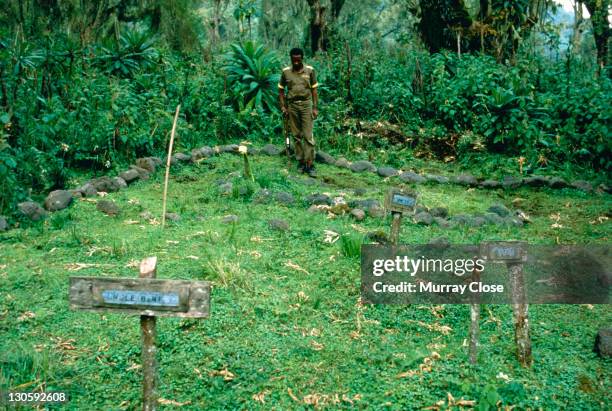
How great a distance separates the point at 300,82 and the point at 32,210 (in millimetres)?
4026

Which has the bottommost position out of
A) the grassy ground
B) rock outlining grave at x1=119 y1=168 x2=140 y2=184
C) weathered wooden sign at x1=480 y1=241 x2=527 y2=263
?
the grassy ground

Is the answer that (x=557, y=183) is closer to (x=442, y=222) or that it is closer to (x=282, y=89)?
(x=442, y=222)

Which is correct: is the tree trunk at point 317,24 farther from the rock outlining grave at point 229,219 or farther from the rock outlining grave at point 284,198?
the rock outlining grave at point 229,219

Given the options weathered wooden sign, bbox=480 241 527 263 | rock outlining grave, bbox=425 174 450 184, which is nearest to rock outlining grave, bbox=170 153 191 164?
rock outlining grave, bbox=425 174 450 184

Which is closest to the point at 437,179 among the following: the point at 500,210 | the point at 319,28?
the point at 500,210

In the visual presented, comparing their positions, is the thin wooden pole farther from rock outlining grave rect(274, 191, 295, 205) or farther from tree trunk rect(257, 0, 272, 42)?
tree trunk rect(257, 0, 272, 42)

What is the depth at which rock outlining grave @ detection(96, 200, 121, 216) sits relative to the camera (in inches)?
269

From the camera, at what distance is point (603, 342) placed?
163 inches

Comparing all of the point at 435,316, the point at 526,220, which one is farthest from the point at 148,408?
the point at 526,220

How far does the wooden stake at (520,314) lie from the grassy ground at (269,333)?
0.25ft

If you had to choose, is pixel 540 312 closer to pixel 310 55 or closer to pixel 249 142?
pixel 249 142

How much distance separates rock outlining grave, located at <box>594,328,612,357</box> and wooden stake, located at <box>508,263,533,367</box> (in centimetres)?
53

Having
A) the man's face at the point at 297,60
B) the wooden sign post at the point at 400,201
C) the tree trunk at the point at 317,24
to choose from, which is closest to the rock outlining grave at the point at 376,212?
the wooden sign post at the point at 400,201

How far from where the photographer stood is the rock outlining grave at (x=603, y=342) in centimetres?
412
